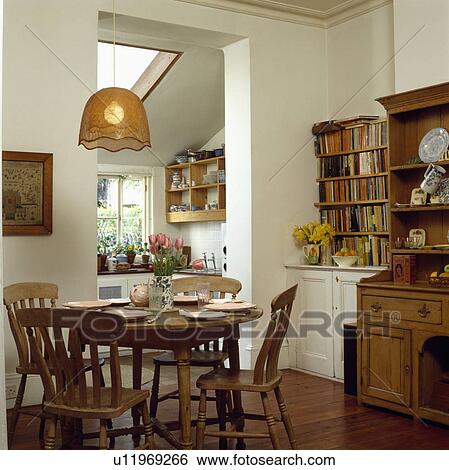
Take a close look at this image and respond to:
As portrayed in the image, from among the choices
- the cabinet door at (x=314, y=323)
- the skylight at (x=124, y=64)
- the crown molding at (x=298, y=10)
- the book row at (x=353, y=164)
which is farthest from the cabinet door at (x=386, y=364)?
the skylight at (x=124, y=64)

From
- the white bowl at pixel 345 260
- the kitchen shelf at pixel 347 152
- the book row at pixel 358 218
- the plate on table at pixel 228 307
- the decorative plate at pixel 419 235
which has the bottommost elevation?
the plate on table at pixel 228 307

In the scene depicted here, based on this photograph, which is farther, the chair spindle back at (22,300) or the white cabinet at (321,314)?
the white cabinet at (321,314)

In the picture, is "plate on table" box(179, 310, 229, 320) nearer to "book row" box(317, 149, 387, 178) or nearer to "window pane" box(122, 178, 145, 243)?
"book row" box(317, 149, 387, 178)

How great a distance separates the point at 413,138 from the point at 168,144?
3809mm

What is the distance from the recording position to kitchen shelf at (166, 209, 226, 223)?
7.60m

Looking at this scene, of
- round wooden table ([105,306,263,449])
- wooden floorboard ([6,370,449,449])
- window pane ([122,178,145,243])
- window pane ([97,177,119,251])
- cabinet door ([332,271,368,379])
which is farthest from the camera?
window pane ([122,178,145,243])

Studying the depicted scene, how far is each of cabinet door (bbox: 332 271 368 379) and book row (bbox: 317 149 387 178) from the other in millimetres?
920

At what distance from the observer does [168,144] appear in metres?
8.23

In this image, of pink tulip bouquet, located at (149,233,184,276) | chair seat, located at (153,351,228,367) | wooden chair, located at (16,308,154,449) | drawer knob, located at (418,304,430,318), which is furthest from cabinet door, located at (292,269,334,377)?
wooden chair, located at (16,308,154,449)

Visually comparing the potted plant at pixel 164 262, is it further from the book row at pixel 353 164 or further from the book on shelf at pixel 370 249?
the book row at pixel 353 164

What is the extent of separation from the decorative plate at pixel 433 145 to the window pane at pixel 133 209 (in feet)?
14.5

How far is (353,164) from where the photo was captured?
595 centimetres

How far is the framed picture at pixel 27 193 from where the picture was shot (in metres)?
4.79
